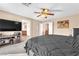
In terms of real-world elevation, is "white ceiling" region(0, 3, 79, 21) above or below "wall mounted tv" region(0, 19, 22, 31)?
above

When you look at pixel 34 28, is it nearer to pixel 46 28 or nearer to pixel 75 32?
pixel 46 28

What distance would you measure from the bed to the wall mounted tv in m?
0.26

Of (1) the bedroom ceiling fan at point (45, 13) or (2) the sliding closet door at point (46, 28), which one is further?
(2) the sliding closet door at point (46, 28)

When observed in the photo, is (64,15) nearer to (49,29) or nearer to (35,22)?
(49,29)

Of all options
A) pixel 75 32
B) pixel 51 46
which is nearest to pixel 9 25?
pixel 51 46

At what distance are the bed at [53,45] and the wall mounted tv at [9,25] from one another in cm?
26

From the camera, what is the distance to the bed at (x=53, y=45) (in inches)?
56.2

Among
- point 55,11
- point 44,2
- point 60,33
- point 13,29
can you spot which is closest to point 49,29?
point 60,33

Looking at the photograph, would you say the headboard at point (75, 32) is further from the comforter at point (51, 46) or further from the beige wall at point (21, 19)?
the beige wall at point (21, 19)

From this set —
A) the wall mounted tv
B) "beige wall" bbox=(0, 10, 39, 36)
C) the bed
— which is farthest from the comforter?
the wall mounted tv

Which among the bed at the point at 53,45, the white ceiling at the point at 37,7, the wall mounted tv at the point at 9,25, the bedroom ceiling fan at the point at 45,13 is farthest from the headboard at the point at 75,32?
the wall mounted tv at the point at 9,25

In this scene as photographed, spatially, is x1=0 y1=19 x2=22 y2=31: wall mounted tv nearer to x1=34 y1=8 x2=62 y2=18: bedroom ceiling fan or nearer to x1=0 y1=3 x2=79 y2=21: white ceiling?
x1=0 y1=3 x2=79 y2=21: white ceiling

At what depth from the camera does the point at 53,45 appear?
148cm

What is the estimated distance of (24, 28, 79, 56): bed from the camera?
143 cm
